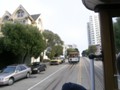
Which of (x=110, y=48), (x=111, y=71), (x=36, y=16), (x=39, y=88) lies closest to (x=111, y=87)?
(x=111, y=71)

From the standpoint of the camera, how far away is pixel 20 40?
34625mm

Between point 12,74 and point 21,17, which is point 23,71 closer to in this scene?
point 12,74

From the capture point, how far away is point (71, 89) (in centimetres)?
258

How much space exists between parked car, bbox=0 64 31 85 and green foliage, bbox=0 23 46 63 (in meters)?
9.76

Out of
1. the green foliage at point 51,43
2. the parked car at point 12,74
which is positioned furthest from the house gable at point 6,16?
the parked car at point 12,74

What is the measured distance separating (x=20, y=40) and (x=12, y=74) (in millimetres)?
13561

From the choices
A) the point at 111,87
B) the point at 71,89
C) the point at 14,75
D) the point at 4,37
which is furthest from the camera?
the point at 4,37

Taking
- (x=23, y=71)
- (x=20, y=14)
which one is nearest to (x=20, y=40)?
(x=23, y=71)

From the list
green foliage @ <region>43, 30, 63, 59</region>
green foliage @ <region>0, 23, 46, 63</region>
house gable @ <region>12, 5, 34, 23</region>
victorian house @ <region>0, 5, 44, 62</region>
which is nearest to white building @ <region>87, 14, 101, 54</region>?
green foliage @ <region>0, 23, 46, 63</region>

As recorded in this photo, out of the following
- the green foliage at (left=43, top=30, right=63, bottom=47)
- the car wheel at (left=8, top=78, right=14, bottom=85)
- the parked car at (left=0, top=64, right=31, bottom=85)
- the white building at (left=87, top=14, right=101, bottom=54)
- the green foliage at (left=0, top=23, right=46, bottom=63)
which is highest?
the green foliage at (left=43, top=30, right=63, bottom=47)

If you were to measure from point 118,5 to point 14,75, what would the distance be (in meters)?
19.3

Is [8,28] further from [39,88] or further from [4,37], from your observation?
[39,88]

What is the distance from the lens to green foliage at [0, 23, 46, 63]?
3453 centimetres

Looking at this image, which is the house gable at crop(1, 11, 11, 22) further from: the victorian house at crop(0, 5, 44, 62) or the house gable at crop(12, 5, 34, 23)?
the house gable at crop(12, 5, 34, 23)
